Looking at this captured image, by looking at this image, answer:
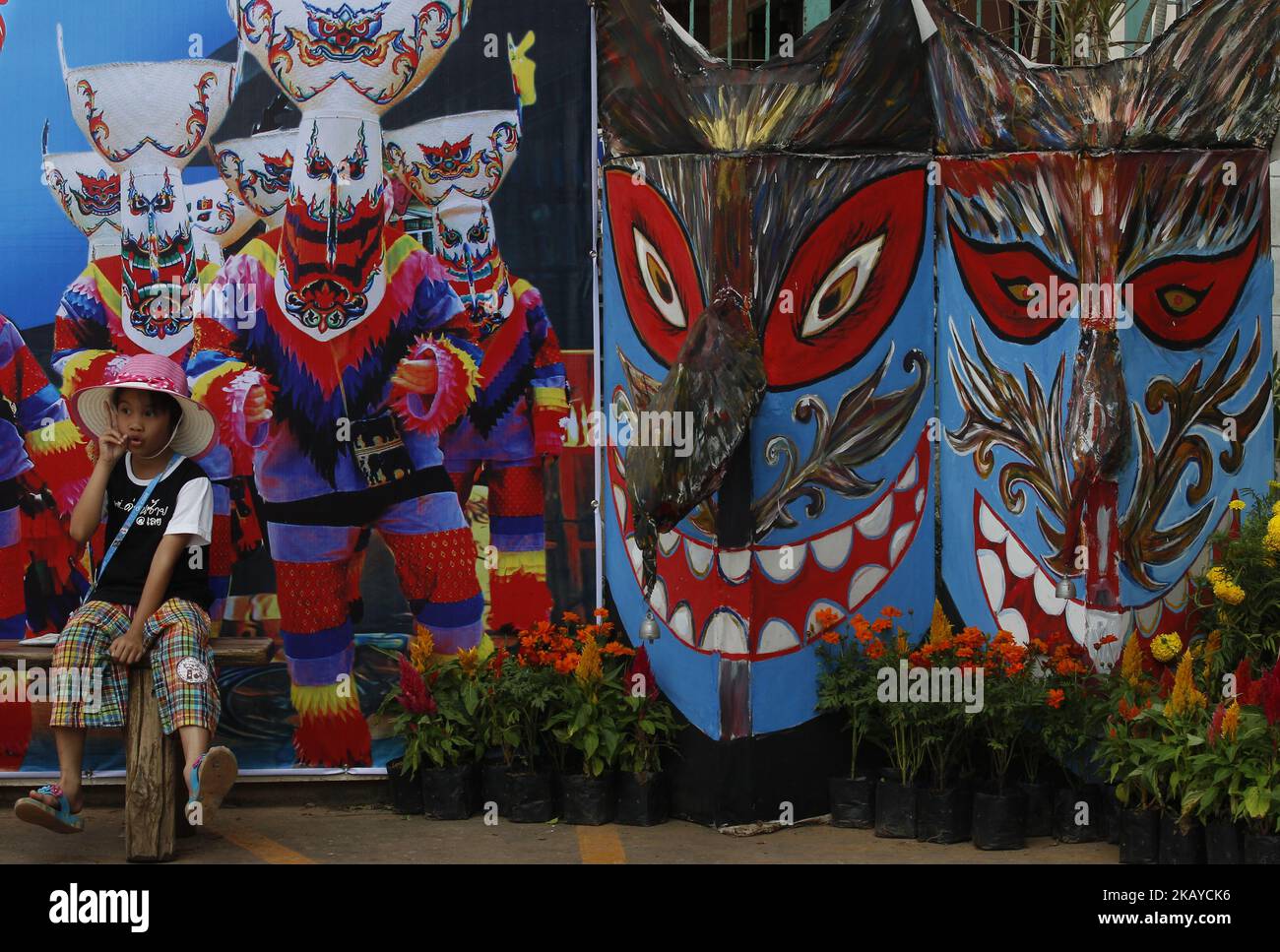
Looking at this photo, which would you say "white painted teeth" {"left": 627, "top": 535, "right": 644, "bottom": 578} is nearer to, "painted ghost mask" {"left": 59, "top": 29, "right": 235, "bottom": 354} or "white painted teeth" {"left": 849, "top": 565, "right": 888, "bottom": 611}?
"white painted teeth" {"left": 849, "top": 565, "right": 888, "bottom": 611}

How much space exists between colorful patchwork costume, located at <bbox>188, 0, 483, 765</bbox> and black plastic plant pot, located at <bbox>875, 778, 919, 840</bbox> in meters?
2.50

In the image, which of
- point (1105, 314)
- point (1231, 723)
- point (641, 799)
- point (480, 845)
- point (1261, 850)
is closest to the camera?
point (1261, 850)

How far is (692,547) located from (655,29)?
8.43 feet

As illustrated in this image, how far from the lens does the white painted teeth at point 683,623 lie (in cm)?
824

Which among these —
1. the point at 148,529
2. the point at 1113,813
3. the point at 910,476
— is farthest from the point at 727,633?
the point at 148,529

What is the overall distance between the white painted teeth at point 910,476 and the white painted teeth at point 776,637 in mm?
951

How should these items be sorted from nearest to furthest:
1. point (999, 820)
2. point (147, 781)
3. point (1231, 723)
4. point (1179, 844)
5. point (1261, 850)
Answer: point (1261, 850), point (1231, 723), point (1179, 844), point (147, 781), point (999, 820)

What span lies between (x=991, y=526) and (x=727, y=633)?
57.4 inches

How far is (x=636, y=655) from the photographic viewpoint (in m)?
8.47

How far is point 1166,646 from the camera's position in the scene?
307 inches

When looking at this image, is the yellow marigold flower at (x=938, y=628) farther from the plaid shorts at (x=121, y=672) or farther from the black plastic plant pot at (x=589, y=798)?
the plaid shorts at (x=121, y=672)

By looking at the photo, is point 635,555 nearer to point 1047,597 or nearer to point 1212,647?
point 1047,597

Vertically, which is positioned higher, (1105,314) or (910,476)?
(1105,314)

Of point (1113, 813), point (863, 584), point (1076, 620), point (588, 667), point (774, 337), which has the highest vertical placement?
point (774, 337)
